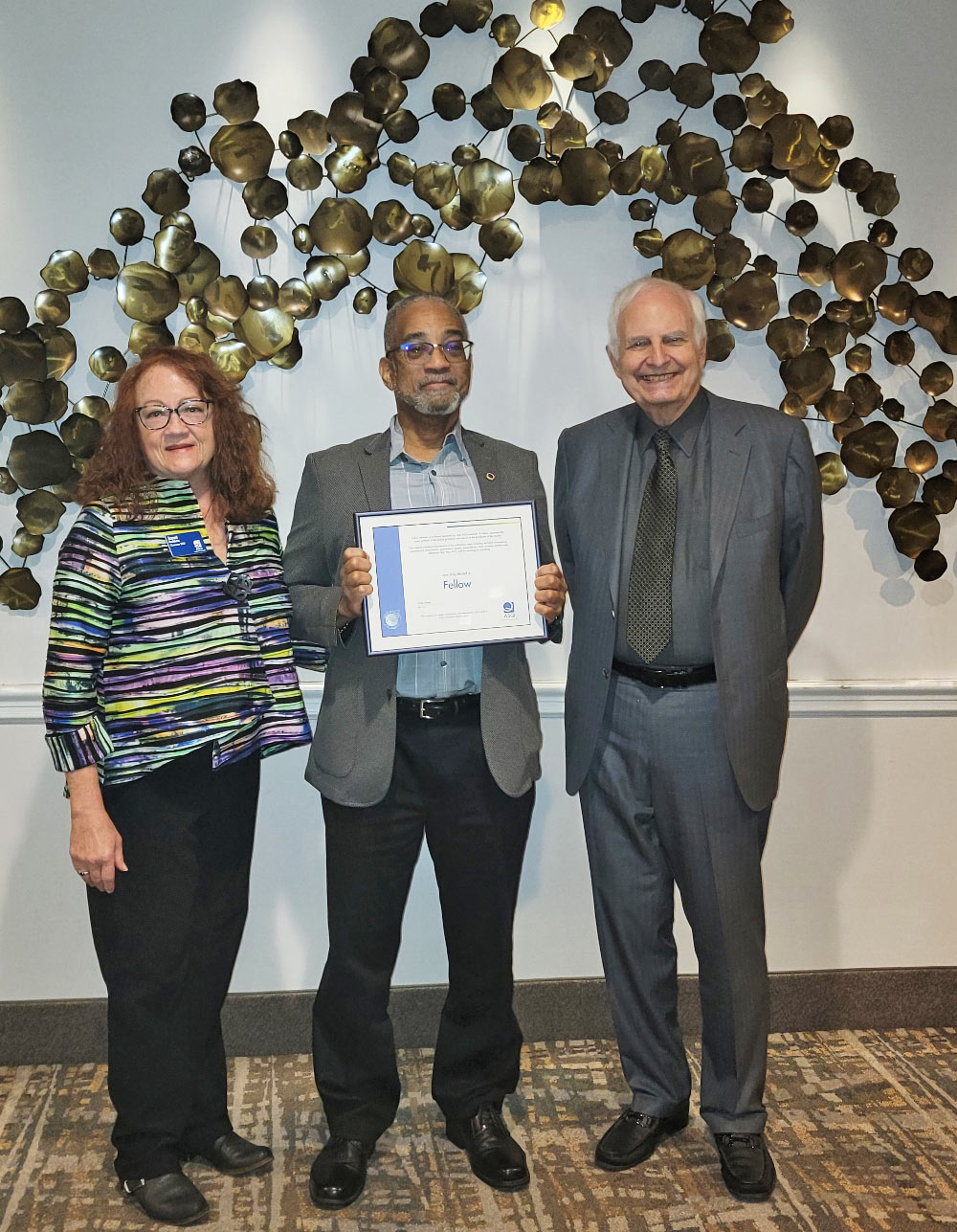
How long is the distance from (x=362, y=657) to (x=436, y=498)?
38 centimetres

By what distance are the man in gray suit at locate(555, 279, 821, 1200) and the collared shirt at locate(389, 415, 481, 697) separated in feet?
0.89

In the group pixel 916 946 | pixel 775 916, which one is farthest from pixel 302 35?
pixel 916 946

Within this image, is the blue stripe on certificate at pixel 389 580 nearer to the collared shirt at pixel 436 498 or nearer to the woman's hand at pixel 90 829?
the collared shirt at pixel 436 498

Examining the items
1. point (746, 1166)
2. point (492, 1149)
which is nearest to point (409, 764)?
point (492, 1149)

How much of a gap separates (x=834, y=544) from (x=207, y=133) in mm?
2073

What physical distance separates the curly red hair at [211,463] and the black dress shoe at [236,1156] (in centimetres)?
138

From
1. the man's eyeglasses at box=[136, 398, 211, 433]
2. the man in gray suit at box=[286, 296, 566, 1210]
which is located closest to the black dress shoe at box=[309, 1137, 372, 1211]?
the man in gray suit at box=[286, 296, 566, 1210]

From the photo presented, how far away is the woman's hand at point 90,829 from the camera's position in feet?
7.17

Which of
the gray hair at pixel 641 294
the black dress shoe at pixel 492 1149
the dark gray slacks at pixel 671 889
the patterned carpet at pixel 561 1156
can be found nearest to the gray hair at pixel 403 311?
the gray hair at pixel 641 294

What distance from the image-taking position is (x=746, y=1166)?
2.38m

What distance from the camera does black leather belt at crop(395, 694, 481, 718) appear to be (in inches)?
93.4

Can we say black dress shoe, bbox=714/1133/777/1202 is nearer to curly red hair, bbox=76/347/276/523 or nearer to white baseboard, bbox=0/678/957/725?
white baseboard, bbox=0/678/957/725

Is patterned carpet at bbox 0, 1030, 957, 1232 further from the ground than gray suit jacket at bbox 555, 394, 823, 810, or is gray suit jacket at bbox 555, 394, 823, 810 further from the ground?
gray suit jacket at bbox 555, 394, 823, 810

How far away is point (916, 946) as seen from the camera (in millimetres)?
3320
